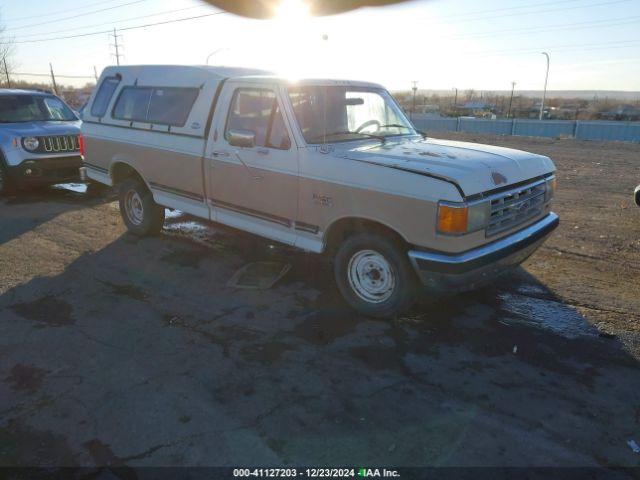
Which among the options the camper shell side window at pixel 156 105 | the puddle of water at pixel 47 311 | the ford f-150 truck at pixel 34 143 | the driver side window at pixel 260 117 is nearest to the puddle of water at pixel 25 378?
the puddle of water at pixel 47 311

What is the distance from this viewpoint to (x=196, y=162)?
216 inches

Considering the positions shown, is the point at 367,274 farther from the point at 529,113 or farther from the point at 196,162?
the point at 529,113

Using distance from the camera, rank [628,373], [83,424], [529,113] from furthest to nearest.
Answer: [529,113], [628,373], [83,424]

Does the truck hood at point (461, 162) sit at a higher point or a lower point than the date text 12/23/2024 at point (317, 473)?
higher

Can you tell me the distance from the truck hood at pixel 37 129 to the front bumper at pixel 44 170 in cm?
48

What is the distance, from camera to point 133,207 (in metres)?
6.89

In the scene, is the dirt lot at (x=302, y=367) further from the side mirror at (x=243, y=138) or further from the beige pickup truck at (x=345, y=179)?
the side mirror at (x=243, y=138)

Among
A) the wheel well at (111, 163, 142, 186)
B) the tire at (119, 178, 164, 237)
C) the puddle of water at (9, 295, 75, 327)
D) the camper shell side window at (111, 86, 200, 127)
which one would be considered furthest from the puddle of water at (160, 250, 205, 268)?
the camper shell side window at (111, 86, 200, 127)

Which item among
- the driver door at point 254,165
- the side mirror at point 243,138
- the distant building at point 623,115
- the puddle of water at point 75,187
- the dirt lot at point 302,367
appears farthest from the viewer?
the distant building at point 623,115

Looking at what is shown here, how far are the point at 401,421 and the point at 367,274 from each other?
1612 millimetres

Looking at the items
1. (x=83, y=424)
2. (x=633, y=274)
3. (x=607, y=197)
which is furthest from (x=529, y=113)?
(x=83, y=424)

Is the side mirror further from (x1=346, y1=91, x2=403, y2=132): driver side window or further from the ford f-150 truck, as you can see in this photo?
the ford f-150 truck

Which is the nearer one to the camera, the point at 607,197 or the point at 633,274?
the point at 633,274

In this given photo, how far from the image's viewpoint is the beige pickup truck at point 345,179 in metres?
3.80
